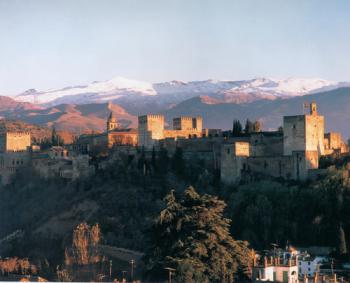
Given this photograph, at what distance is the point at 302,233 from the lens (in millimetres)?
26219

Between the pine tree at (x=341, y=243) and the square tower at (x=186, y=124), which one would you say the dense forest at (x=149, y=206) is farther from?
the square tower at (x=186, y=124)

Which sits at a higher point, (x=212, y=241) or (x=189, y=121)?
(x=189, y=121)

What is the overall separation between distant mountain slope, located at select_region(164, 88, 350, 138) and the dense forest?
4057 cm

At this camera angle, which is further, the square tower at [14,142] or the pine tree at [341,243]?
the square tower at [14,142]

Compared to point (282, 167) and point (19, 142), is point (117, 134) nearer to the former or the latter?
point (19, 142)

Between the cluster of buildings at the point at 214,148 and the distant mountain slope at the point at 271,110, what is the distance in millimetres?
36881

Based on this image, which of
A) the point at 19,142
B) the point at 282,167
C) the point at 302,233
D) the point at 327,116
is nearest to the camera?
the point at 302,233

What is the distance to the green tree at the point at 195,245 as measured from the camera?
21.4m

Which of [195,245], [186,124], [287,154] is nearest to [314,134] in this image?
[287,154]

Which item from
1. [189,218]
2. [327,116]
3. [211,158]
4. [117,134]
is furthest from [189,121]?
[327,116]

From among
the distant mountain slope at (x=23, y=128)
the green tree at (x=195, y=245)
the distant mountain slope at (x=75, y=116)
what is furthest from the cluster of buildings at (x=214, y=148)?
the distant mountain slope at (x=75, y=116)

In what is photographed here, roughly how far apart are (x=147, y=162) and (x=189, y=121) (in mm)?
4398

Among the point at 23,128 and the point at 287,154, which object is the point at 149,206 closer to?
the point at 287,154

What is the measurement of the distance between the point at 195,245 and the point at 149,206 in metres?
9.10
